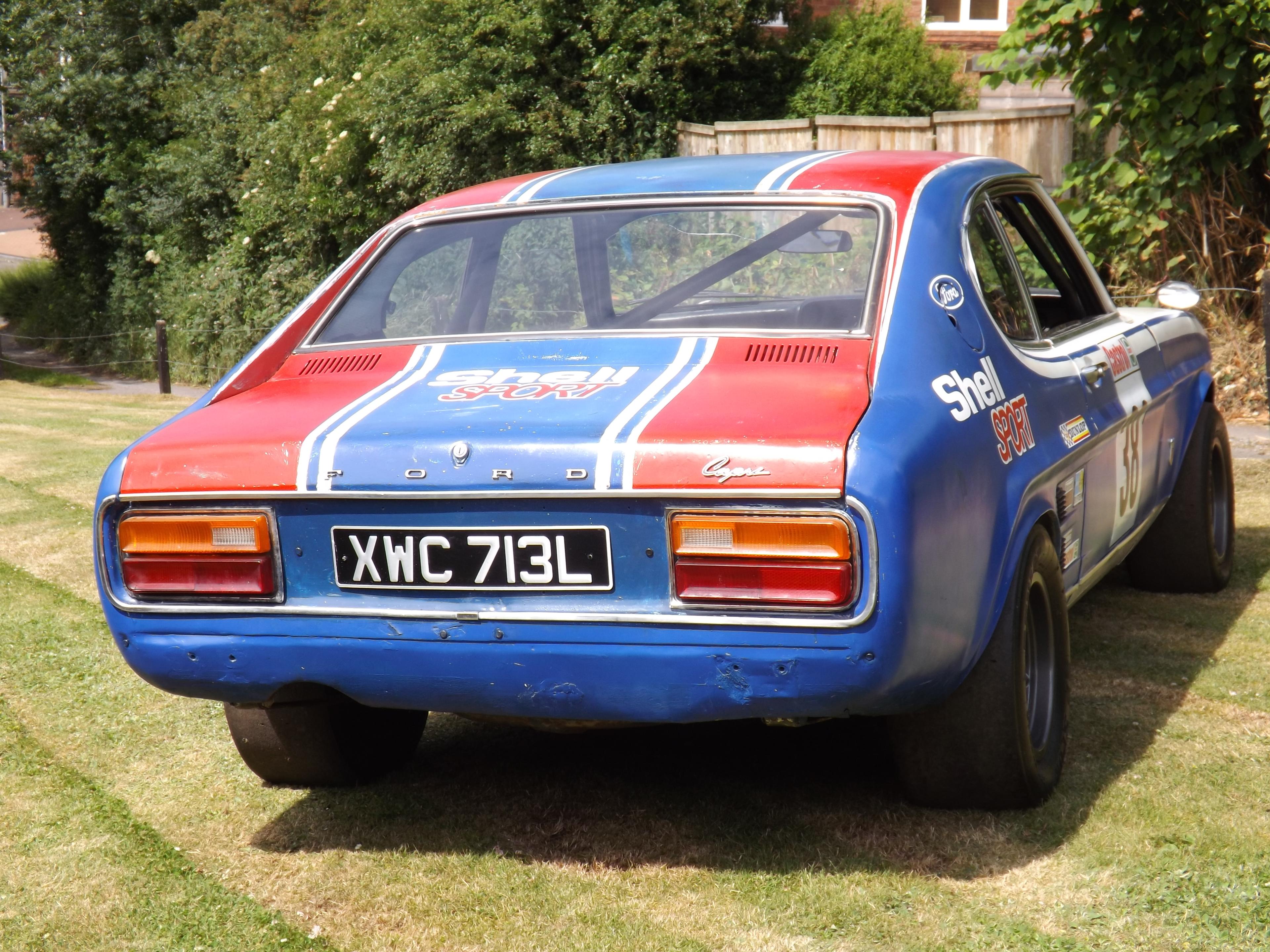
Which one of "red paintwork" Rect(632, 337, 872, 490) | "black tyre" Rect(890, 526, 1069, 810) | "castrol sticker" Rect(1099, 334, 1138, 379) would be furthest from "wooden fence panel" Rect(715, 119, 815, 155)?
"red paintwork" Rect(632, 337, 872, 490)

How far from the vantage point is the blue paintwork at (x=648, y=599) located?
8.26 ft

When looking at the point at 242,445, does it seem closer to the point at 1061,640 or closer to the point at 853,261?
the point at 853,261

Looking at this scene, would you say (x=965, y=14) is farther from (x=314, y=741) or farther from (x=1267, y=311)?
(x=314, y=741)

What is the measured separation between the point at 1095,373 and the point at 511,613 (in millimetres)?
1908

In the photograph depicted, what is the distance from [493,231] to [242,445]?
107cm

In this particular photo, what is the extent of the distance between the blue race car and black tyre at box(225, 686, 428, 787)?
0.01m

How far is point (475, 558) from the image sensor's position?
2684mm

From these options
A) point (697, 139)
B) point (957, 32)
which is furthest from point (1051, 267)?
point (957, 32)

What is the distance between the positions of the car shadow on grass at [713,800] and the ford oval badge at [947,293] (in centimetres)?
111

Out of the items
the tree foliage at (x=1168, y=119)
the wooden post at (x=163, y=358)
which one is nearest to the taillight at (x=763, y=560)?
the tree foliage at (x=1168, y=119)

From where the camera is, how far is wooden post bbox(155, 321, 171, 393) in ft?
63.9

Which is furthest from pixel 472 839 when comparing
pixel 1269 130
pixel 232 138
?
pixel 232 138

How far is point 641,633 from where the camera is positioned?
2592 mm

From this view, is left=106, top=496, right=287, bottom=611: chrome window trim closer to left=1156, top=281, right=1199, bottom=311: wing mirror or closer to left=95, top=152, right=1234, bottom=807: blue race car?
left=95, top=152, right=1234, bottom=807: blue race car
